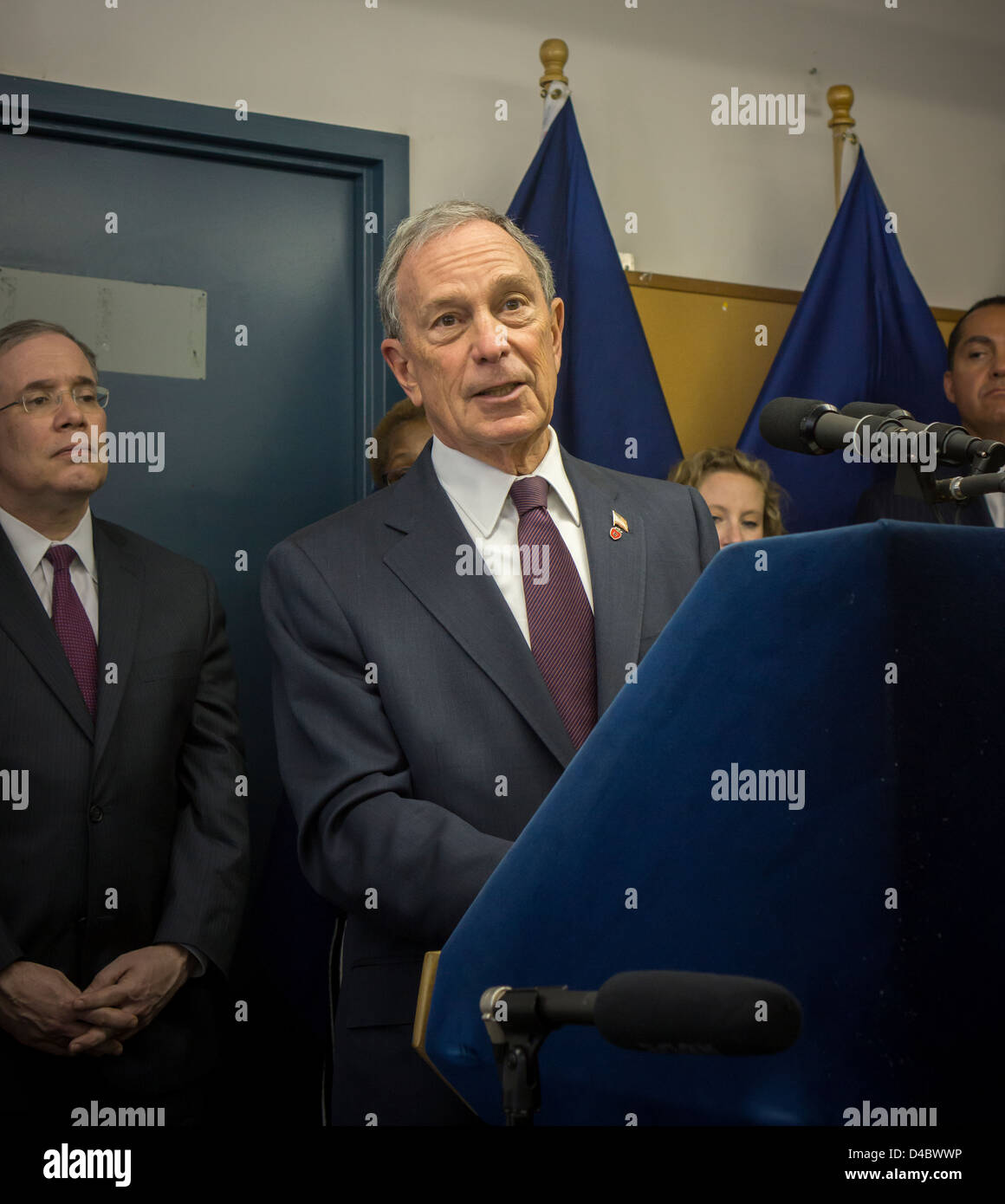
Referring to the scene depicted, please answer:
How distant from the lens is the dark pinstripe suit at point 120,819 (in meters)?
2.15

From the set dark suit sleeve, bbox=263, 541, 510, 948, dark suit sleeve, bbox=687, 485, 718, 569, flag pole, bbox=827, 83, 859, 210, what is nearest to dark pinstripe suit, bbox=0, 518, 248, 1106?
dark suit sleeve, bbox=263, 541, 510, 948

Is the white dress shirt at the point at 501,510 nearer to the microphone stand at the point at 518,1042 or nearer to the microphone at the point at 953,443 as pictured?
the microphone at the point at 953,443

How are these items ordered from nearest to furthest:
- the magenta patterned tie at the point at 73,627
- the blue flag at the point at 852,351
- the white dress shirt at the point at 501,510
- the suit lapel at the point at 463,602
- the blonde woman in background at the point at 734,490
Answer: the suit lapel at the point at 463,602 → the white dress shirt at the point at 501,510 → the magenta patterned tie at the point at 73,627 → the blonde woman in background at the point at 734,490 → the blue flag at the point at 852,351

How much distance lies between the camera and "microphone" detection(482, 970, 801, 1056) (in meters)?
0.66

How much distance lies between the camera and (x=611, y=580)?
1576 millimetres

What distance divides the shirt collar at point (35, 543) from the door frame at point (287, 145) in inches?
29.9

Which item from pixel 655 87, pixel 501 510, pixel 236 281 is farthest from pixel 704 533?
pixel 655 87

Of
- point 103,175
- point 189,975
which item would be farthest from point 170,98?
point 189,975

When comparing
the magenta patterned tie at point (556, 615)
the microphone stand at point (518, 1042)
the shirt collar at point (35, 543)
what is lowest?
the microphone stand at point (518, 1042)

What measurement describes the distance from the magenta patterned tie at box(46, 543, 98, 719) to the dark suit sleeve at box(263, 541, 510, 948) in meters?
0.78

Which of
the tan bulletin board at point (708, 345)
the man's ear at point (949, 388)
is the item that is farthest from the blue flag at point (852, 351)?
the tan bulletin board at point (708, 345)

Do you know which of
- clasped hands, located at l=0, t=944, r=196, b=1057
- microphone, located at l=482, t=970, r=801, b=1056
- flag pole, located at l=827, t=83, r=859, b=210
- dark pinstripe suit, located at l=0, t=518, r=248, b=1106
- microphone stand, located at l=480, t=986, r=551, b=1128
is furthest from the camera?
flag pole, located at l=827, t=83, r=859, b=210

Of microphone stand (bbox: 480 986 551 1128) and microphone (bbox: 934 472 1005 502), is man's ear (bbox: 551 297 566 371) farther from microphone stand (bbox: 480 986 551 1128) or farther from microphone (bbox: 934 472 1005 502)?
microphone stand (bbox: 480 986 551 1128)

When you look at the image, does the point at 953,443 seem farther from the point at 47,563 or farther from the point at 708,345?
the point at 708,345
